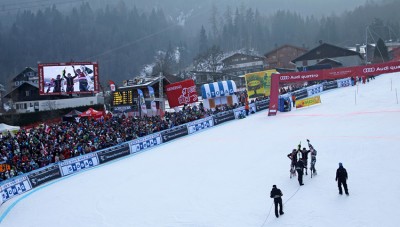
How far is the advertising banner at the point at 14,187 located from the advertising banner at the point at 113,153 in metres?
5.67

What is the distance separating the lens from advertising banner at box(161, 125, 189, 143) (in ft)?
104

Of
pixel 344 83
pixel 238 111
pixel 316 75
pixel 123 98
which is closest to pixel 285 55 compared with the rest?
pixel 344 83

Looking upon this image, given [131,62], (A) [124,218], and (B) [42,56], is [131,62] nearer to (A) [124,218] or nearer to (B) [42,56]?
(B) [42,56]

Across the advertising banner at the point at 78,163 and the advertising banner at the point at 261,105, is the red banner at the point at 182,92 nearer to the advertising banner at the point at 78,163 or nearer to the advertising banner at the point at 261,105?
the advertising banner at the point at 261,105

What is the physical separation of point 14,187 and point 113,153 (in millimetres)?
7720

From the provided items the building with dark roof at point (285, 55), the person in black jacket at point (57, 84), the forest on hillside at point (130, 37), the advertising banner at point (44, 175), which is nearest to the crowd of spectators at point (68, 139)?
the advertising banner at point (44, 175)

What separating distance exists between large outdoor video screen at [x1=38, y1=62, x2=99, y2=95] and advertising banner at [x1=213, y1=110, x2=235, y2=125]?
12.7 m

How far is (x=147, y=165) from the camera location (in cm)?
2447

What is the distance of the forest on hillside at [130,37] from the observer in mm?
126562

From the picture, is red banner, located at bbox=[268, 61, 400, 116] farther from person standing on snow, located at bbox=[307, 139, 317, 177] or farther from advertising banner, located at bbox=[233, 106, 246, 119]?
person standing on snow, located at bbox=[307, 139, 317, 177]

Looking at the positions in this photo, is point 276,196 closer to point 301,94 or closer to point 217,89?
point 217,89

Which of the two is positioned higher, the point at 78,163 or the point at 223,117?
the point at 223,117

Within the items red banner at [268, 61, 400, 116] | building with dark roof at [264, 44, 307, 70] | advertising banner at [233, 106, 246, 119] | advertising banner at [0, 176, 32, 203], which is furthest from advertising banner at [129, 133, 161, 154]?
building with dark roof at [264, 44, 307, 70]

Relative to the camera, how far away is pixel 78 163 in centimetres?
2577
